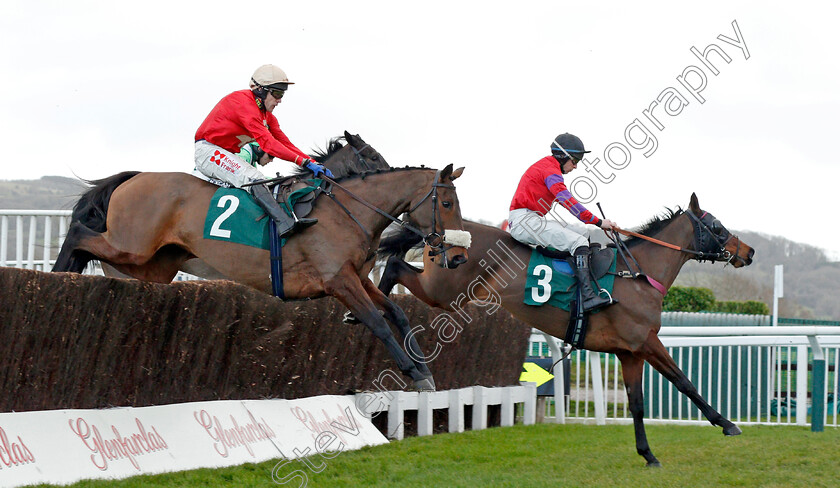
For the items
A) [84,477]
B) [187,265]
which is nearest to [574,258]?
[187,265]

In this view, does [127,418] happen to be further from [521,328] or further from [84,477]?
[521,328]

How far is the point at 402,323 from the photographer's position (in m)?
5.12

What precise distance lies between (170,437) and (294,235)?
4.20 feet

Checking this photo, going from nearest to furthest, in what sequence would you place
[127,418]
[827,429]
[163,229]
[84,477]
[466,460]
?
1. [84,477]
2. [127,418]
3. [163,229]
4. [466,460]
5. [827,429]

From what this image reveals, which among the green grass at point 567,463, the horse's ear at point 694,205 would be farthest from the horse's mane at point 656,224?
the green grass at point 567,463

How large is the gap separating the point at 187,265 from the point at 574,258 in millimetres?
2490

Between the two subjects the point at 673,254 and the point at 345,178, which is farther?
the point at 673,254

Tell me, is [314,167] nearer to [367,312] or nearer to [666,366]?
[367,312]

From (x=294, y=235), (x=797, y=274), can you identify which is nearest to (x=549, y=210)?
(x=294, y=235)

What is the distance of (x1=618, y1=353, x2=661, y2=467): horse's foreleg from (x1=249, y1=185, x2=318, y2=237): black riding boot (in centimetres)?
243

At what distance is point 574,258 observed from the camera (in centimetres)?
600

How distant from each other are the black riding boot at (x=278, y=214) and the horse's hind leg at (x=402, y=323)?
0.54 meters

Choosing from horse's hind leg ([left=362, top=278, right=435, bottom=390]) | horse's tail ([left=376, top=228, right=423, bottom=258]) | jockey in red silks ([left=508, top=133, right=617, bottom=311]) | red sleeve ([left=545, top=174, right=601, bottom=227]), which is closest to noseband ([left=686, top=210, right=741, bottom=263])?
jockey in red silks ([left=508, top=133, right=617, bottom=311])

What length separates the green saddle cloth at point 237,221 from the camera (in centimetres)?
509
